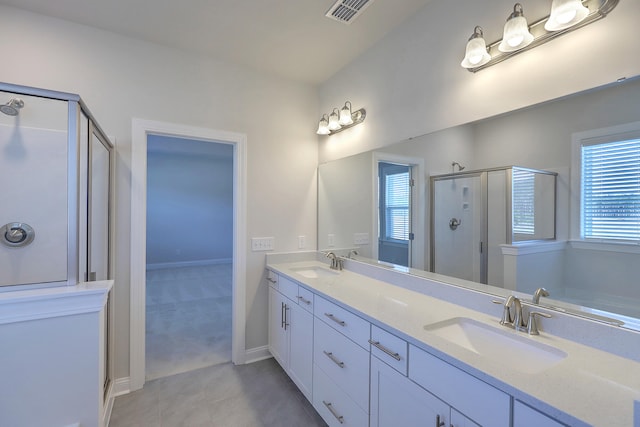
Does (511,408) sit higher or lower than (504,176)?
lower

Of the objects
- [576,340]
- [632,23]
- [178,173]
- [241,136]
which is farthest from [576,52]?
[178,173]

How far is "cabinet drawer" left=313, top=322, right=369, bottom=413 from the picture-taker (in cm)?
145

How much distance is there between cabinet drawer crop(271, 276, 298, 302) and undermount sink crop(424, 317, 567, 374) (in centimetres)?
114

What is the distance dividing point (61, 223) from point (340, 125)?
6.98 ft

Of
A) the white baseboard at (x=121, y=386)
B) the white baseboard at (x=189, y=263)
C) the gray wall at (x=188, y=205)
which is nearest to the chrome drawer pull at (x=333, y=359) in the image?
the white baseboard at (x=121, y=386)

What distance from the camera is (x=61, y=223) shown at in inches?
68.7

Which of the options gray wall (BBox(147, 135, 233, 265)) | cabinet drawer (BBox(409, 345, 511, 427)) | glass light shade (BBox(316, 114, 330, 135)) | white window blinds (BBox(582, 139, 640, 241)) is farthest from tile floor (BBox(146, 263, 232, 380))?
white window blinds (BBox(582, 139, 640, 241))

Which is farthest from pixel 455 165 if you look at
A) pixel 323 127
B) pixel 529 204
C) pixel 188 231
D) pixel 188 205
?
pixel 188 231

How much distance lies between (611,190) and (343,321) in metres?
1.30

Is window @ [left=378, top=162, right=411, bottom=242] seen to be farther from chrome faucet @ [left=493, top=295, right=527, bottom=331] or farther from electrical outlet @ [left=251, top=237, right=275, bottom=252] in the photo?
electrical outlet @ [left=251, top=237, right=275, bottom=252]

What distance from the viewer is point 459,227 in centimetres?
Answer: 169

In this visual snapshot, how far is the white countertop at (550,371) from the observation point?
746 mm

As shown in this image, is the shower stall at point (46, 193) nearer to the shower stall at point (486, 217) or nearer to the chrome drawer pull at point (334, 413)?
the chrome drawer pull at point (334, 413)

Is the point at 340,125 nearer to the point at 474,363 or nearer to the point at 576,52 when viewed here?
the point at 576,52
